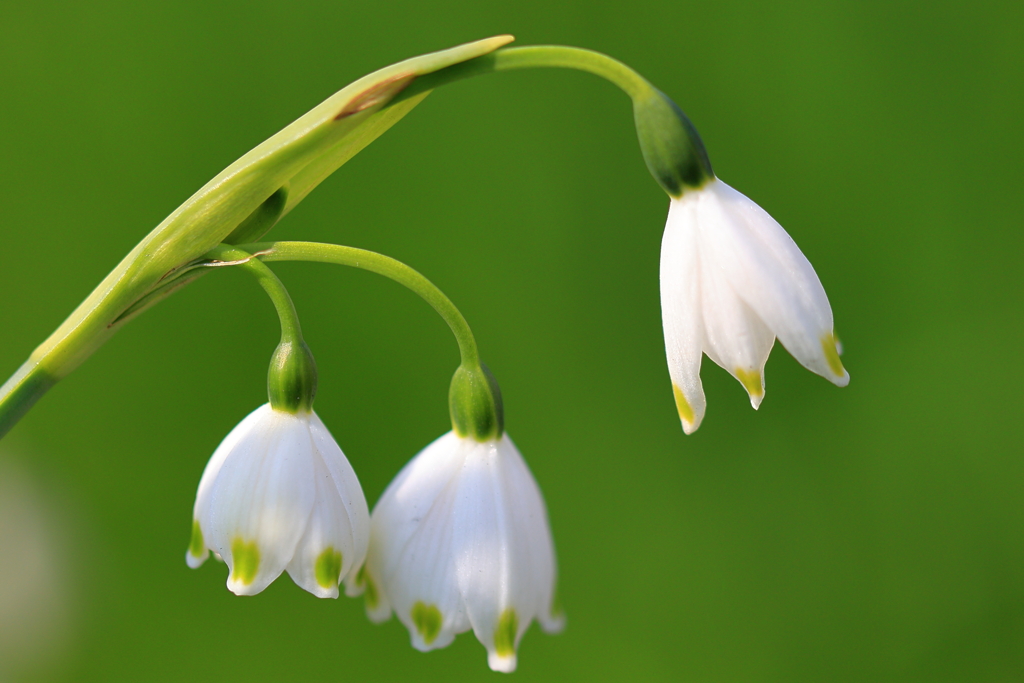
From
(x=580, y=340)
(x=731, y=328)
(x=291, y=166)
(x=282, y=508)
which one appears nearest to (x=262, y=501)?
(x=282, y=508)

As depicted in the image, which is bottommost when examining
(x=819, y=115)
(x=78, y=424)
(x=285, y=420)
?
(x=285, y=420)

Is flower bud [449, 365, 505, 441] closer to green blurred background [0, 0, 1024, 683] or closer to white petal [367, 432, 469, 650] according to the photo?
white petal [367, 432, 469, 650]

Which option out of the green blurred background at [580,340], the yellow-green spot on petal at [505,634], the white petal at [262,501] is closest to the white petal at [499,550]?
the yellow-green spot on petal at [505,634]

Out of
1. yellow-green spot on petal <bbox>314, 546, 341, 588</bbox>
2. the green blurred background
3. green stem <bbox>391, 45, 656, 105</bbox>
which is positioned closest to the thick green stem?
green stem <bbox>391, 45, 656, 105</bbox>

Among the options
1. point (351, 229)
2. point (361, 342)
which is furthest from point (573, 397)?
point (351, 229)

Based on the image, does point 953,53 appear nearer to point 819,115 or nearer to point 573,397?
point 819,115
